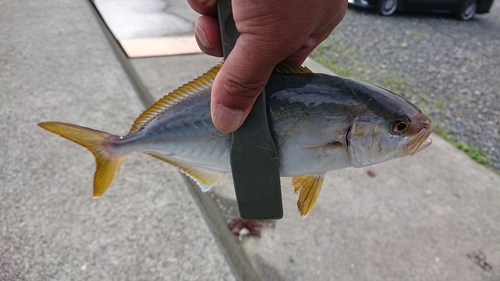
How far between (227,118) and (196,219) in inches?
58.3

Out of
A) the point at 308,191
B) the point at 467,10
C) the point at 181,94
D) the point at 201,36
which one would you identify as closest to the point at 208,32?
the point at 201,36

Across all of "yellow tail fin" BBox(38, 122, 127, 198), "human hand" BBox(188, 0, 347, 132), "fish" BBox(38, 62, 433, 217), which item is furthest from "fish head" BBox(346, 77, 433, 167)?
"yellow tail fin" BBox(38, 122, 127, 198)

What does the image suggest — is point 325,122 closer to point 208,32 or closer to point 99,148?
point 208,32

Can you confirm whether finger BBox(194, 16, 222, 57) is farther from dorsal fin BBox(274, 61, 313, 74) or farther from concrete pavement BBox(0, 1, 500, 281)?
Result: concrete pavement BBox(0, 1, 500, 281)

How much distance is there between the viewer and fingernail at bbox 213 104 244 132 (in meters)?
1.06

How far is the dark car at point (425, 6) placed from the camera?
8.69 m

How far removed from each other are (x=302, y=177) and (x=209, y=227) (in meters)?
1.25

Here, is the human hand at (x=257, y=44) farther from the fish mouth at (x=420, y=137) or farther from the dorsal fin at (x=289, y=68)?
the fish mouth at (x=420, y=137)

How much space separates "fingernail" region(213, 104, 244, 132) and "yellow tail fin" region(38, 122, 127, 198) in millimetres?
469

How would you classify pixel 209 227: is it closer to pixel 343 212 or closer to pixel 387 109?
pixel 343 212

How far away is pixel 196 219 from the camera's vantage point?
2400mm

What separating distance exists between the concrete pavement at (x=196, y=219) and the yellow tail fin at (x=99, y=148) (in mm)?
885

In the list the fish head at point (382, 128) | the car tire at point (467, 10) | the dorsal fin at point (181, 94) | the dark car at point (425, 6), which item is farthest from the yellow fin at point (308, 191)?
the car tire at point (467, 10)

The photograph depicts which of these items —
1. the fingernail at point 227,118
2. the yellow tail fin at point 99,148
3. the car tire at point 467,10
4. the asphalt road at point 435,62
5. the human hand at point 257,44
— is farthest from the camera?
the car tire at point 467,10
